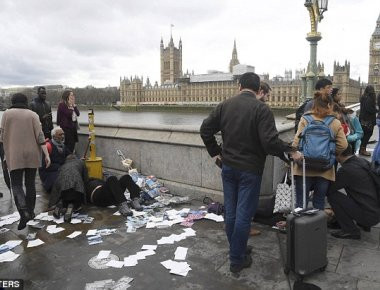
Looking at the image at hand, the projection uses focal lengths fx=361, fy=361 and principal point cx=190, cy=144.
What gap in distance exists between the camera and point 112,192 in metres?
5.16

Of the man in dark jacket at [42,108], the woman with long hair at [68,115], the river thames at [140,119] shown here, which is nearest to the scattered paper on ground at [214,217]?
the river thames at [140,119]

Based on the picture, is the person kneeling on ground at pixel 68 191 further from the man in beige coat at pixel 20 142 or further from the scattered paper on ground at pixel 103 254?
the scattered paper on ground at pixel 103 254

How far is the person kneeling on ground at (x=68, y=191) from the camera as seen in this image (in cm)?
485

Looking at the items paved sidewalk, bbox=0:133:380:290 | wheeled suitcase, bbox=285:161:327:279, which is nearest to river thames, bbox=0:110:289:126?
paved sidewalk, bbox=0:133:380:290

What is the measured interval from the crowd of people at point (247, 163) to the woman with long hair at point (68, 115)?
128 centimetres

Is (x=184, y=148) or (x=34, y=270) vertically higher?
(x=184, y=148)

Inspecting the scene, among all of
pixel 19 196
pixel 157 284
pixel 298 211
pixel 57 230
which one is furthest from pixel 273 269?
pixel 19 196

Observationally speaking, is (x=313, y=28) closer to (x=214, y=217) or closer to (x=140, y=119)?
(x=214, y=217)

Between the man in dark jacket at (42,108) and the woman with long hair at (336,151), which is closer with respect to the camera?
the woman with long hair at (336,151)

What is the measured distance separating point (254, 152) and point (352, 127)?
213cm

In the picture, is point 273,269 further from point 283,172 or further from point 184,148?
point 184,148

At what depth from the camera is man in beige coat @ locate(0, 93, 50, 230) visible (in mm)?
4477

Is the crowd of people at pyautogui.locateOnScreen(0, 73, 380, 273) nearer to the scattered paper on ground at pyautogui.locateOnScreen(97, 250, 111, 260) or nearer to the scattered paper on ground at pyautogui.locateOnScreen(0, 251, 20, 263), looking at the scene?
the scattered paper on ground at pyautogui.locateOnScreen(0, 251, 20, 263)

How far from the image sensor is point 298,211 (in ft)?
10.3
